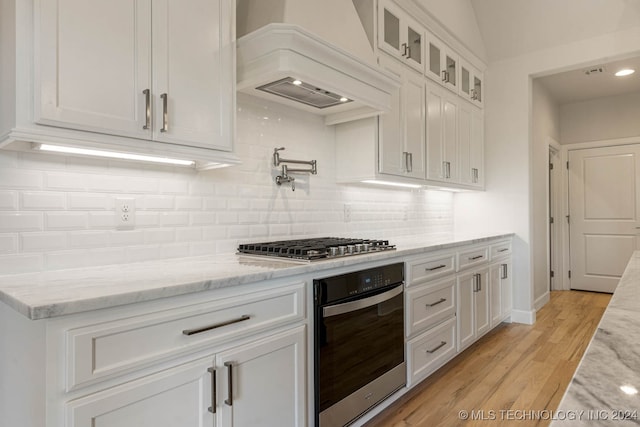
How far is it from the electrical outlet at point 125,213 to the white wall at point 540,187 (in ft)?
12.6

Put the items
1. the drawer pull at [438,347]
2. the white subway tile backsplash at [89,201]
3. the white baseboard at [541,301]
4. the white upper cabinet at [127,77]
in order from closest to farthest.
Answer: the white upper cabinet at [127,77], the white subway tile backsplash at [89,201], the drawer pull at [438,347], the white baseboard at [541,301]

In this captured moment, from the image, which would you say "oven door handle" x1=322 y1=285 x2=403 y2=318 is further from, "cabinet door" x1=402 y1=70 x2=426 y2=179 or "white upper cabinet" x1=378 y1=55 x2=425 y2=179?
"cabinet door" x1=402 y1=70 x2=426 y2=179

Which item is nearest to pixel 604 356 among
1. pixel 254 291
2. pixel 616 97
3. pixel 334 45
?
pixel 254 291

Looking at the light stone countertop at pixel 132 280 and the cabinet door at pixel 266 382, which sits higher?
the light stone countertop at pixel 132 280

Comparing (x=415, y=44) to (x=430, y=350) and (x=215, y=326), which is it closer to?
(x=430, y=350)

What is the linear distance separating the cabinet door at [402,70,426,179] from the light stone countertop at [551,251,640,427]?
7.56ft

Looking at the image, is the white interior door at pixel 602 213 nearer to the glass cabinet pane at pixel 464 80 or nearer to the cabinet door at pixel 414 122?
the glass cabinet pane at pixel 464 80

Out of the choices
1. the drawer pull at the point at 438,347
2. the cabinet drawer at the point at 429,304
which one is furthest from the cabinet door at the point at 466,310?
the drawer pull at the point at 438,347

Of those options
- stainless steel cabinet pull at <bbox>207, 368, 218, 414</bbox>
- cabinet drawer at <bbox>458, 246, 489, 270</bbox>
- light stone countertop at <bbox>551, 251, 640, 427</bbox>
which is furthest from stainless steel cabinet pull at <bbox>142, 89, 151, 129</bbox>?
cabinet drawer at <bbox>458, 246, 489, 270</bbox>

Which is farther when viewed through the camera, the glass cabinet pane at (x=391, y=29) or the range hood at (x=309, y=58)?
the glass cabinet pane at (x=391, y=29)

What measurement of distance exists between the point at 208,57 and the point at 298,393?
1.48 meters

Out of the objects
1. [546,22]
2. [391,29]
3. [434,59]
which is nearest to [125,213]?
[391,29]

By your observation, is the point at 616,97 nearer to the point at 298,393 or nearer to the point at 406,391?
the point at 406,391

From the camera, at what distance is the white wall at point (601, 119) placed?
17.1 feet
